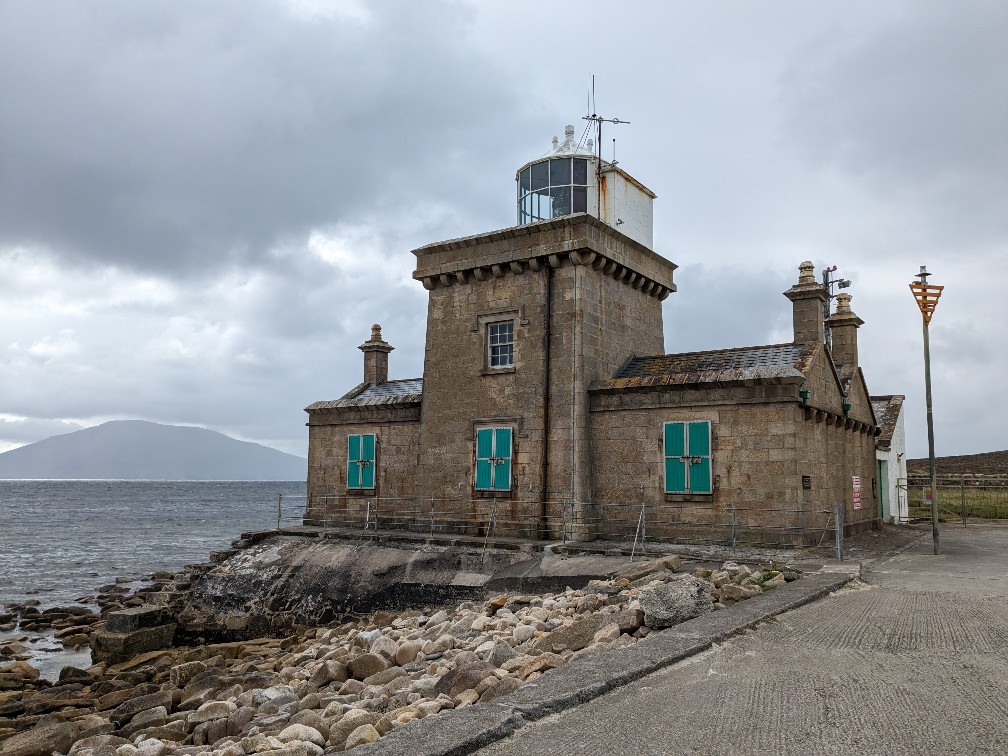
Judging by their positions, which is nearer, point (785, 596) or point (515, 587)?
point (785, 596)

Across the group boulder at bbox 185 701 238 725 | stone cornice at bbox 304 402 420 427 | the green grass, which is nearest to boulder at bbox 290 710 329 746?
boulder at bbox 185 701 238 725

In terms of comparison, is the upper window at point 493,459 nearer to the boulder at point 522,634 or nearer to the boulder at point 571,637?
the boulder at point 522,634

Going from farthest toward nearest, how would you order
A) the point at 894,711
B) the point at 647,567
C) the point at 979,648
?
the point at 647,567 < the point at 979,648 < the point at 894,711

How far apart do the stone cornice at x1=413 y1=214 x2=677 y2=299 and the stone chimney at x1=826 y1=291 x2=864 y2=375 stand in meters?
4.51

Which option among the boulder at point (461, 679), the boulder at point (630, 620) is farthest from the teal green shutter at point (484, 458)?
the boulder at point (461, 679)

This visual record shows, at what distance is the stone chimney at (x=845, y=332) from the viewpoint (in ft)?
62.7

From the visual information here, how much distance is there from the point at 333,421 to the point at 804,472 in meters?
11.2

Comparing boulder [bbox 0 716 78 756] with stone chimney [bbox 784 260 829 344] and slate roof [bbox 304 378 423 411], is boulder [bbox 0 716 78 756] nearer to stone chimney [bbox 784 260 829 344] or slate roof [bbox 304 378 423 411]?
slate roof [bbox 304 378 423 411]

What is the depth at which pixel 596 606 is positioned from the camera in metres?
9.46

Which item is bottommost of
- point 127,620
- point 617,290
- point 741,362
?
point 127,620

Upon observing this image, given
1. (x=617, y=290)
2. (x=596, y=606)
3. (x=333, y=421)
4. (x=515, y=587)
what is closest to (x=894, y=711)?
(x=596, y=606)

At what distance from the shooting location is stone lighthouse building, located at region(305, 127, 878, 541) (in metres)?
14.2

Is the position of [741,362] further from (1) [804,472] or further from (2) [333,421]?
Result: (2) [333,421]

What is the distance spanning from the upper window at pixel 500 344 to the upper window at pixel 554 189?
2315mm
